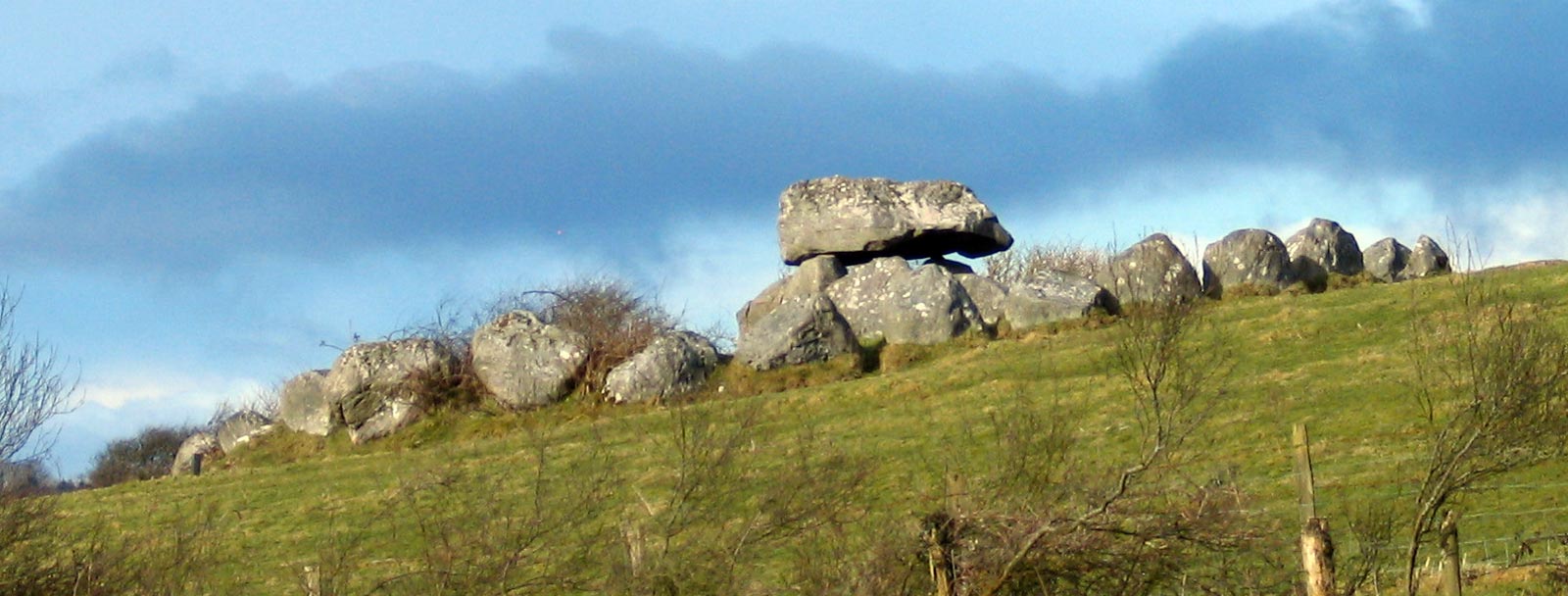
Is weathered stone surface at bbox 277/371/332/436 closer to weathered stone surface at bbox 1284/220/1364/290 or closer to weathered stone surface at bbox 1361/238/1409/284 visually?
weathered stone surface at bbox 1284/220/1364/290

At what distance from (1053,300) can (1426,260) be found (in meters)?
11.1

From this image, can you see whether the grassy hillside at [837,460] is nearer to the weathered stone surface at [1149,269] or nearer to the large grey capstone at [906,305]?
the large grey capstone at [906,305]

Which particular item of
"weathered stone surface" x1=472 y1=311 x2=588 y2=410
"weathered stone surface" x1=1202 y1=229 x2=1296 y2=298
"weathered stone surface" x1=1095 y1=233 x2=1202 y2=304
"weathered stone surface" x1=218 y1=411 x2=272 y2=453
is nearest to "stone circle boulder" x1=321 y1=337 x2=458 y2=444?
"weathered stone surface" x1=472 y1=311 x2=588 y2=410

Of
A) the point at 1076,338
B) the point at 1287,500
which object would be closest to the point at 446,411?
the point at 1076,338

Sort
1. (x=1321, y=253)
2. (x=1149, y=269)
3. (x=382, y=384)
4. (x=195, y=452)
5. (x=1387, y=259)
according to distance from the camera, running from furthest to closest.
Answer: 1. (x=1387, y=259)
2. (x=195, y=452)
3. (x=1321, y=253)
4. (x=1149, y=269)
5. (x=382, y=384)

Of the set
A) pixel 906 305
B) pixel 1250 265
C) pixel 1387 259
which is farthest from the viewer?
pixel 1387 259

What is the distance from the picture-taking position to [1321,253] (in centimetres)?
3466

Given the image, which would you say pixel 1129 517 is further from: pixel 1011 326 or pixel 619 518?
pixel 1011 326

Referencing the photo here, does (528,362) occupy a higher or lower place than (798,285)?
lower

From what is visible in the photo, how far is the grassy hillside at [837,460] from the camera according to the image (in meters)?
9.91

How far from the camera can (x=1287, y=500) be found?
1662 cm

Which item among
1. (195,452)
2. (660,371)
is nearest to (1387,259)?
(660,371)

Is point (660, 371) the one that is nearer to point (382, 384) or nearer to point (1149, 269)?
point (382, 384)

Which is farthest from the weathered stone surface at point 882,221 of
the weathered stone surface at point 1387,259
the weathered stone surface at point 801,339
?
the weathered stone surface at point 1387,259
